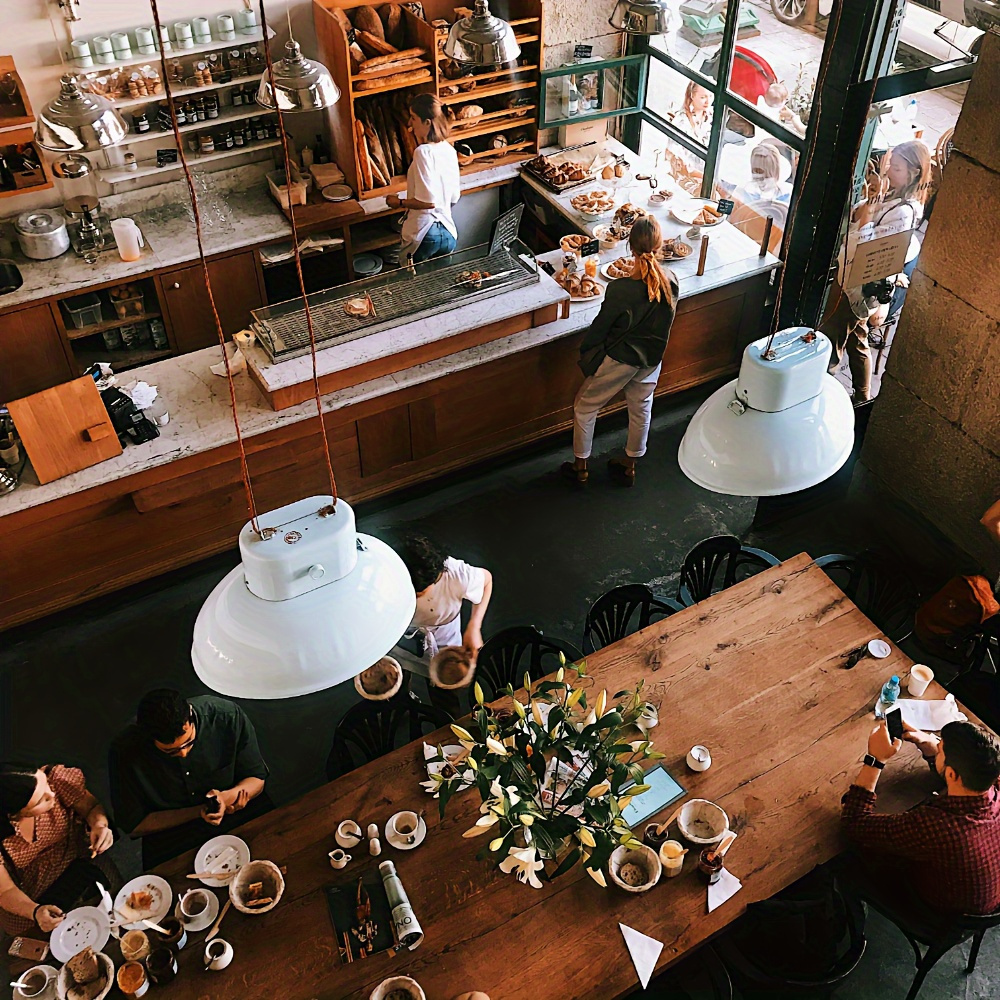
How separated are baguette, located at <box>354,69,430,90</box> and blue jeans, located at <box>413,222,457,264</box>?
87 centimetres

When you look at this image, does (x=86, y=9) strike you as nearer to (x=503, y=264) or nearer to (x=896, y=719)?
(x=503, y=264)

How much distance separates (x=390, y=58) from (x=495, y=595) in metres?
3.24

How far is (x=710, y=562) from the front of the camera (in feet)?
13.9

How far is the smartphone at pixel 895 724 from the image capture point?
333cm

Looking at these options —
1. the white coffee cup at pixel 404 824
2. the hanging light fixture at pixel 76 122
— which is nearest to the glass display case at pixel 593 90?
the hanging light fixture at pixel 76 122

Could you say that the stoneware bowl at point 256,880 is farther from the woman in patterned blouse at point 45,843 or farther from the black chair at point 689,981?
the black chair at point 689,981

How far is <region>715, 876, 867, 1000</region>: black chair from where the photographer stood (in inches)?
117

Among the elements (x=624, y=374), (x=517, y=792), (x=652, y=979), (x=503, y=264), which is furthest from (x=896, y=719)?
(x=503, y=264)

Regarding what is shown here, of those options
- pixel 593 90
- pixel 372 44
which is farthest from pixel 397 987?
pixel 593 90

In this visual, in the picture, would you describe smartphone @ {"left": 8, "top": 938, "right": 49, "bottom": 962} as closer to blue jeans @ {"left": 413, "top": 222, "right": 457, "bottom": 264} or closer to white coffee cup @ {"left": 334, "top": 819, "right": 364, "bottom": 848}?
white coffee cup @ {"left": 334, "top": 819, "right": 364, "bottom": 848}

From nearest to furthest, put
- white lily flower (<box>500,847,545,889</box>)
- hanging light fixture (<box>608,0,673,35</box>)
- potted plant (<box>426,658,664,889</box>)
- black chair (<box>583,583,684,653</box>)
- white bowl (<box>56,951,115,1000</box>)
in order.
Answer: white lily flower (<box>500,847,545,889</box>) → potted plant (<box>426,658,664,889</box>) → white bowl (<box>56,951,115,1000</box>) → black chair (<box>583,583,684,653</box>) → hanging light fixture (<box>608,0,673,35</box>)

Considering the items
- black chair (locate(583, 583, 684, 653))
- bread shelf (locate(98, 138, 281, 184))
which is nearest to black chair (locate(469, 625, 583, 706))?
black chair (locate(583, 583, 684, 653))

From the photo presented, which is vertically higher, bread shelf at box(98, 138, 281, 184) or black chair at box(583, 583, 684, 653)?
bread shelf at box(98, 138, 281, 184)

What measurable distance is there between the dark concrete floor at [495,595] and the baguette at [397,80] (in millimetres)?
2354
